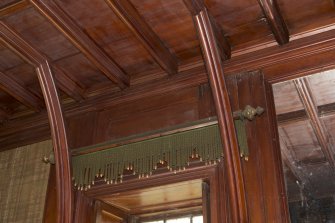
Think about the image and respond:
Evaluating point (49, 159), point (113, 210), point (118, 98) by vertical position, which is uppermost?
point (118, 98)

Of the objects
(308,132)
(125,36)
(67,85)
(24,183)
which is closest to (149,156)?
(125,36)

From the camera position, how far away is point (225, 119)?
8.41 ft

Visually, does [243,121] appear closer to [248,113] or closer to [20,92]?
[248,113]

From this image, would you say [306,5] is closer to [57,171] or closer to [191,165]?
[191,165]

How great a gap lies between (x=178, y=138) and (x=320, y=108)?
911 mm

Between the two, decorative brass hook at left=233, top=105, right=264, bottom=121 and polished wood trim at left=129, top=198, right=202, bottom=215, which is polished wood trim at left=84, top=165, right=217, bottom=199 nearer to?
decorative brass hook at left=233, top=105, right=264, bottom=121

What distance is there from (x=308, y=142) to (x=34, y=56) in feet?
6.19

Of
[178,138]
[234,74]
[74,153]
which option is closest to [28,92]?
[74,153]

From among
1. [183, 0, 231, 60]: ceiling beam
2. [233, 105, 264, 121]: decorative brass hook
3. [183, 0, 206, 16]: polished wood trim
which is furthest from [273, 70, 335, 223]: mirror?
[183, 0, 206, 16]: polished wood trim

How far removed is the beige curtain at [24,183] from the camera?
3.22 m

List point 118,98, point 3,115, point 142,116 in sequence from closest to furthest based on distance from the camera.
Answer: point 142,116 → point 118,98 → point 3,115

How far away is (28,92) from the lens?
134 inches

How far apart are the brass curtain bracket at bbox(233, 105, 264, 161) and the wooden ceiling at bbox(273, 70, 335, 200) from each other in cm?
21

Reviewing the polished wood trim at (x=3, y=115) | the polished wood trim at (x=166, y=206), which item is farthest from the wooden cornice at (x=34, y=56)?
the polished wood trim at (x=166, y=206)
